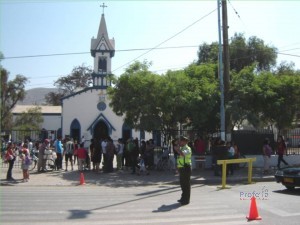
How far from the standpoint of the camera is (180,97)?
20.2 metres

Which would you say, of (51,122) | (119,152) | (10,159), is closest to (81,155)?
(119,152)

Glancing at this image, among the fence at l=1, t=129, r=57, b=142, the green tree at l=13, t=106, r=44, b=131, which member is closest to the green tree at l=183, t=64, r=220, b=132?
the fence at l=1, t=129, r=57, b=142

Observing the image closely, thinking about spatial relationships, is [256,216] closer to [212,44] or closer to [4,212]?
[4,212]

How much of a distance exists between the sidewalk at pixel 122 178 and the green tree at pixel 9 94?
1408 inches

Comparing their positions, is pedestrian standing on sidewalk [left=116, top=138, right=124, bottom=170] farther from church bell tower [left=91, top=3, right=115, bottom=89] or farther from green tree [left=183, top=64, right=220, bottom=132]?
church bell tower [left=91, top=3, right=115, bottom=89]

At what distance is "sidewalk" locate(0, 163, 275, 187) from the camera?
56.7ft

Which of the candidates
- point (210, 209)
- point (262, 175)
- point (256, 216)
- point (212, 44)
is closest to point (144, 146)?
point (262, 175)

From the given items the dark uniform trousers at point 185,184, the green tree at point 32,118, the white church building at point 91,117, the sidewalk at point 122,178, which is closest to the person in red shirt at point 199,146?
the sidewalk at point 122,178

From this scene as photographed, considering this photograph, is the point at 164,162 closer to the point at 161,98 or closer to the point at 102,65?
the point at 161,98

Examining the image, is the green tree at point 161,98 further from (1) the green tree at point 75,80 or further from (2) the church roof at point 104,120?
(1) the green tree at point 75,80

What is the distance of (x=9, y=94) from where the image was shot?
56.5 meters

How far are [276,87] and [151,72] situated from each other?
6.42 meters

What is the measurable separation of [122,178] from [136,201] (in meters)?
6.43

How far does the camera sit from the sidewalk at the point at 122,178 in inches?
680
